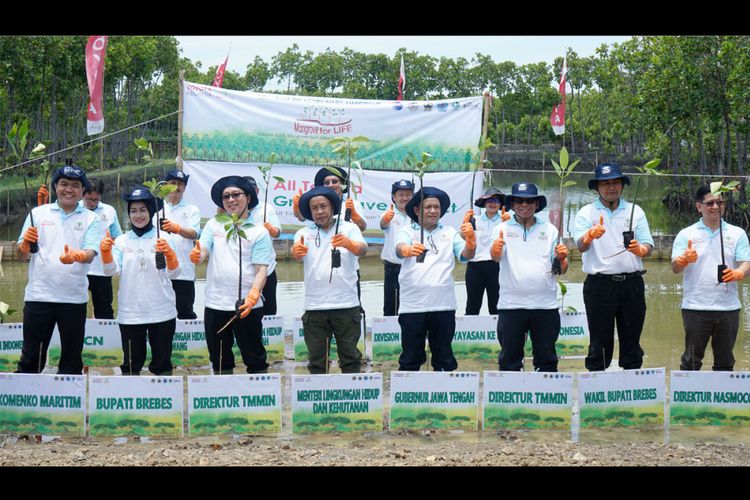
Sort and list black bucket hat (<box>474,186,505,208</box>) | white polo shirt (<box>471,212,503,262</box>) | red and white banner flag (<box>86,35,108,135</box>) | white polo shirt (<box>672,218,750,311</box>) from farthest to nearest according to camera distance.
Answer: red and white banner flag (<box>86,35,108,135</box>)
black bucket hat (<box>474,186,505,208</box>)
white polo shirt (<box>471,212,503,262</box>)
white polo shirt (<box>672,218,750,311</box>)

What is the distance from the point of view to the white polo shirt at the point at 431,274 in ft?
20.1

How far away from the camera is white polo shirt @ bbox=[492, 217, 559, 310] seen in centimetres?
600

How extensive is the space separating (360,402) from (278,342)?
7.41ft

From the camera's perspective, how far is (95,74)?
1494 centimetres

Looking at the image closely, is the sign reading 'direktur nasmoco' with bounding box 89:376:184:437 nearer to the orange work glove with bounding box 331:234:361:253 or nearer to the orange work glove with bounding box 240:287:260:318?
the orange work glove with bounding box 240:287:260:318

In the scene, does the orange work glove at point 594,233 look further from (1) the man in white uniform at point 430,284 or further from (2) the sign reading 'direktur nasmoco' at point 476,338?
(2) the sign reading 'direktur nasmoco' at point 476,338

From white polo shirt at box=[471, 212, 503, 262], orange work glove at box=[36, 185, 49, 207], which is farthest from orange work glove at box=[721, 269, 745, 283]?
orange work glove at box=[36, 185, 49, 207]

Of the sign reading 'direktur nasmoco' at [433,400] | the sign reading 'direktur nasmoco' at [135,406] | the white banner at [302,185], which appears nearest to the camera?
the sign reading 'direktur nasmoco' at [135,406]

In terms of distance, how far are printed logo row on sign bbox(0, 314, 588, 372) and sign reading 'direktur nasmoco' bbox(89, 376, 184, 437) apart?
1.97 m

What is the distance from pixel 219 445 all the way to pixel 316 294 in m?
1.34

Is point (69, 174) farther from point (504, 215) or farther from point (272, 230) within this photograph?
point (504, 215)

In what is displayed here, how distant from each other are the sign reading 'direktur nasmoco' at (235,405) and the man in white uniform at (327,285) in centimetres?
71

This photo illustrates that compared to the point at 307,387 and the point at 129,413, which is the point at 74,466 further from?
the point at 307,387

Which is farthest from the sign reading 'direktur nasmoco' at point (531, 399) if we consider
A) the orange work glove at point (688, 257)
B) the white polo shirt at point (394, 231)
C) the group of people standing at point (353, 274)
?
the white polo shirt at point (394, 231)
